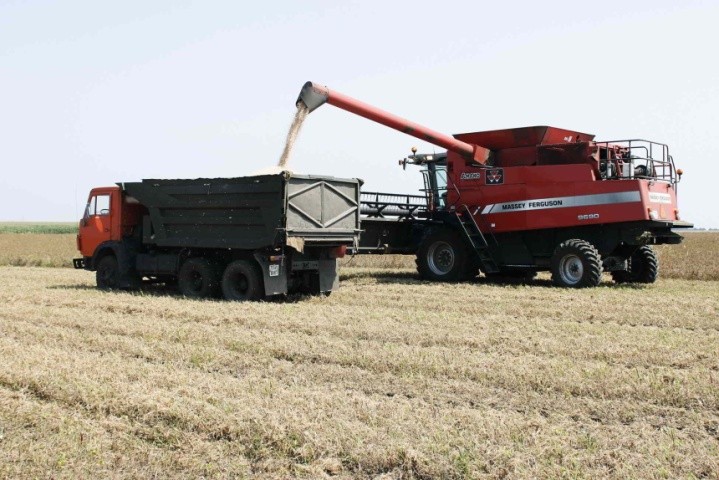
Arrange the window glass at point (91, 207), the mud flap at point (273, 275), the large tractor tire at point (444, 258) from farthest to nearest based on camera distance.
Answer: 1. the large tractor tire at point (444, 258)
2. the window glass at point (91, 207)
3. the mud flap at point (273, 275)

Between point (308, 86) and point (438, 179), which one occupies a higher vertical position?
point (308, 86)

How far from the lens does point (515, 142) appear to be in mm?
15094

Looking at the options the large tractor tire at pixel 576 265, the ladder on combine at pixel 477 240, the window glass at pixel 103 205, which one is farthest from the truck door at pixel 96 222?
the large tractor tire at pixel 576 265

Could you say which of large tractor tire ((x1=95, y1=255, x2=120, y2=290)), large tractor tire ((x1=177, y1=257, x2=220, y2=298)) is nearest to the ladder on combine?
large tractor tire ((x1=177, y1=257, x2=220, y2=298))

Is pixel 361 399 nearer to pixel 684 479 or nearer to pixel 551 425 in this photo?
pixel 551 425

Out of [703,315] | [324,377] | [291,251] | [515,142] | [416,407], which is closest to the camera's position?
[416,407]

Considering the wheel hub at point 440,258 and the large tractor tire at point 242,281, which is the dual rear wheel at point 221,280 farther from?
the wheel hub at point 440,258

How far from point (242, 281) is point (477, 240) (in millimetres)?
5450

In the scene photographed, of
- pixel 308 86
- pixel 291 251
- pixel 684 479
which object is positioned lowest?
pixel 684 479

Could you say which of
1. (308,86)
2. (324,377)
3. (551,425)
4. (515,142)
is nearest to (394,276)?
(515,142)

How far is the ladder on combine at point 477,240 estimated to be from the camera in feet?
49.6

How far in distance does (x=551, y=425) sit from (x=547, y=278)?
12197 millimetres

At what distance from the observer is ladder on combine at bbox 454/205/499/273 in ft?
49.6

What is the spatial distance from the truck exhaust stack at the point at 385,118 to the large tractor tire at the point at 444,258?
5.56 feet
